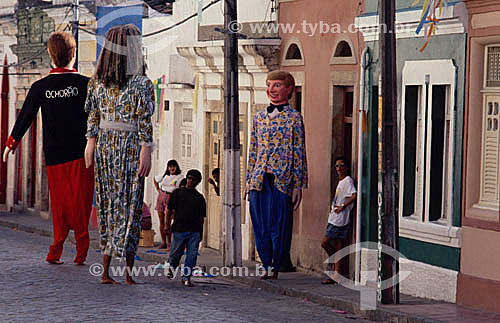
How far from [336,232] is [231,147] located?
1873 mm

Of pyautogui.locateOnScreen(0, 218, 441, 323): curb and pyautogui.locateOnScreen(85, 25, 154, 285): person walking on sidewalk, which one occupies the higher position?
pyautogui.locateOnScreen(85, 25, 154, 285): person walking on sidewalk

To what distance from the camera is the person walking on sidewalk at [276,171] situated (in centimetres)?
1410

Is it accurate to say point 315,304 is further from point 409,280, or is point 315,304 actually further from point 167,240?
point 167,240

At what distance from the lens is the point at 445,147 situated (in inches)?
536

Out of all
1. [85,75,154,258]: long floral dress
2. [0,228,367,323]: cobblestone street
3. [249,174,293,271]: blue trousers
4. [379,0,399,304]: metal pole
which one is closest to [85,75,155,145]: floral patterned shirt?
[85,75,154,258]: long floral dress

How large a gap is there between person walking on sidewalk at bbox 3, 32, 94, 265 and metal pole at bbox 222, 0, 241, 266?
153 inches

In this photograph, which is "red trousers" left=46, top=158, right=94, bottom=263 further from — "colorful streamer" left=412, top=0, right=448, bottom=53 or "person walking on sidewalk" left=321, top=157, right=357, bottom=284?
"colorful streamer" left=412, top=0, right=448, bottom=53

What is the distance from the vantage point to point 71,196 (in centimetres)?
1209

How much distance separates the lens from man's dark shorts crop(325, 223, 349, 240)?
49.4ft

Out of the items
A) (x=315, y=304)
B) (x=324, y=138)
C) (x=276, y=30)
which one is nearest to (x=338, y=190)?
(x=324, y=138)

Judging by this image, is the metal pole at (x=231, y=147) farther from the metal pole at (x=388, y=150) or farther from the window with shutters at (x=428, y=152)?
the metal pole at (x=388, y=150)

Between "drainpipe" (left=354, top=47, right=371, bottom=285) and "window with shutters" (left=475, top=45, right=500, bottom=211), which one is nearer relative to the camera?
"window with shutters" (left=475, top=45, right=500, bottom=211)

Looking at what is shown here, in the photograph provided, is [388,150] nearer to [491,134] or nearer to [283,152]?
[491,134]

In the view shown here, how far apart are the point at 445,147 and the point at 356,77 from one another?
6.89ft
